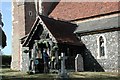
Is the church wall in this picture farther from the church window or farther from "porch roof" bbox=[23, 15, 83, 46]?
"porch roof" bbox=[23, 15, 83, 46]

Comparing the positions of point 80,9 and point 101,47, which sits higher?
point 80,9

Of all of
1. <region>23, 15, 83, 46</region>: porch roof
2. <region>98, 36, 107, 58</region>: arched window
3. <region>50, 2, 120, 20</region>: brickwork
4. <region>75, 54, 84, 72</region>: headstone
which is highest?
<region>50, 2, 120, 20</region>: brickwork

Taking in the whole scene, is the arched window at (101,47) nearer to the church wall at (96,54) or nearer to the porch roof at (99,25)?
the church wall at (96,54)

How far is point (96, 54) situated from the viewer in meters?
28.4

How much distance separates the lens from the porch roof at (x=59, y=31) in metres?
27.3

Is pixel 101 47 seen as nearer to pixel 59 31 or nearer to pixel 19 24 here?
pixel 59 31

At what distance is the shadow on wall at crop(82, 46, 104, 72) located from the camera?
1108 inches

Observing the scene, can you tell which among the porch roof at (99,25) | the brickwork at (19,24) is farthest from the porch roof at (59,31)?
the brickwork at (19,24)

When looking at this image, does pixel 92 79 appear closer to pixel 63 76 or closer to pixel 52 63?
pixel 63 76

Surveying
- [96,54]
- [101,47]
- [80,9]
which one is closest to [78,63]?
[96,54]

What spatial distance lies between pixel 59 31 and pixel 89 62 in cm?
407

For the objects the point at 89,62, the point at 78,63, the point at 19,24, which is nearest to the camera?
the point at 78,63

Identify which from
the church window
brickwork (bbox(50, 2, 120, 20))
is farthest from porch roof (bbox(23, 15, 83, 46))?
brickwork (bbox(50, 2, 120, 20))

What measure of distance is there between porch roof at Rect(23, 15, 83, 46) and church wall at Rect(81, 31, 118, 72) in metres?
1.01
